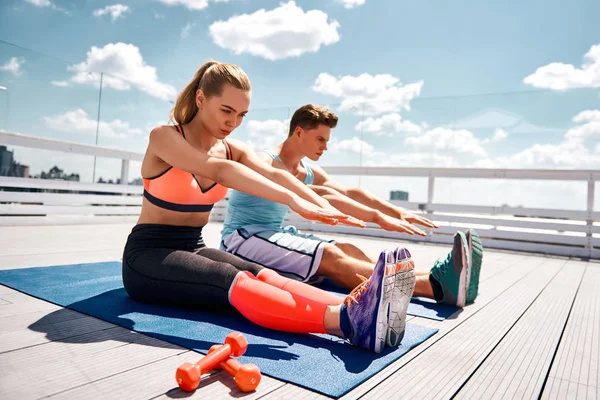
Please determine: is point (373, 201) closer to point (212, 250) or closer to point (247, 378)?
point (212, 250)

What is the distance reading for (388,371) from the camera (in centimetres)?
111

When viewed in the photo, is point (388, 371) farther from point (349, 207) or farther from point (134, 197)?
point (134, 197)

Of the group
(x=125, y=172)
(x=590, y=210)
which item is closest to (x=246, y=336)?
(x=590, y=210)

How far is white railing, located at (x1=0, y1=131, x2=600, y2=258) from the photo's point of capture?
16.0 ft

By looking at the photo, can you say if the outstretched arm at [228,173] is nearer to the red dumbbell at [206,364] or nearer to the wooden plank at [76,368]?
the red dumbbell at [206,364]

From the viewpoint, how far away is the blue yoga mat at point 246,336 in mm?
1060

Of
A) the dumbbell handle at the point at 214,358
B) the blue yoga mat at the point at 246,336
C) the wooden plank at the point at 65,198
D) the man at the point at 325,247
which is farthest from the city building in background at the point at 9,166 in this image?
the dumbbell handle at the point at 214,358

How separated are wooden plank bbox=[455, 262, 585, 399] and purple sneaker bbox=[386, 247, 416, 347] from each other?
25 cm

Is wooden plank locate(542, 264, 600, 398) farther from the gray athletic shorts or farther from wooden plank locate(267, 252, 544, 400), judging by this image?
the gray athletic shorts

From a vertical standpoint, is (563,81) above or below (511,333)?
above

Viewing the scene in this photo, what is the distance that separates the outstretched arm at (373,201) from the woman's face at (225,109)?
1.00 metres

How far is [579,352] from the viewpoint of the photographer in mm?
1368

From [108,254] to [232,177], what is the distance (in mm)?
2193

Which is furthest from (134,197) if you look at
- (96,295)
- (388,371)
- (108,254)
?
(388,371)
